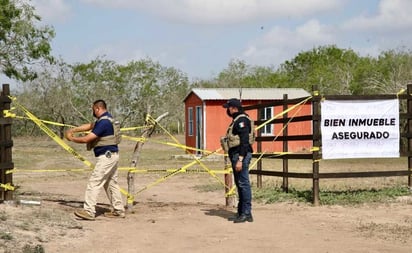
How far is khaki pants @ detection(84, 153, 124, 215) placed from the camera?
9836 millimetres

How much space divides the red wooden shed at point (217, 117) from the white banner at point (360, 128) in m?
16.3

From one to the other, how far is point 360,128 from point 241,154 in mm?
3468

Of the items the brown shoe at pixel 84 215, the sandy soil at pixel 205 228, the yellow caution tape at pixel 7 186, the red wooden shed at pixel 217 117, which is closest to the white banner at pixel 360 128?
the sandy soil at pixel 205 228

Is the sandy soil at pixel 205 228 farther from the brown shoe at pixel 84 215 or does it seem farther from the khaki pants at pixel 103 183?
the khaki pants at pixel 103 183

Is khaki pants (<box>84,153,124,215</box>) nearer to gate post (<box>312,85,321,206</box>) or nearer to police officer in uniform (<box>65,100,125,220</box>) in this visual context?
police officer in uniform (<box>65,100,125,220</box>)

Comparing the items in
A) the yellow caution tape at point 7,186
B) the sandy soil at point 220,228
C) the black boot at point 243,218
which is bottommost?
the sandy soil at point 220,228

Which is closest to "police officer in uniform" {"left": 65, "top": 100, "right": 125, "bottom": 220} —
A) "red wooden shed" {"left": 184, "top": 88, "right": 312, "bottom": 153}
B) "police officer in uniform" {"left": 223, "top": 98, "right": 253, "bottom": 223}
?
"police officer in uniform" {"left": 223, "top": 98, "right": 253, "bottom": 223}

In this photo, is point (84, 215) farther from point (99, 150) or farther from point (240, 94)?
point (240, 94)

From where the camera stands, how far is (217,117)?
98.1 ft

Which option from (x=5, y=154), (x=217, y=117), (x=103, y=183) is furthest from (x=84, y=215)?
(x=217, y=117)

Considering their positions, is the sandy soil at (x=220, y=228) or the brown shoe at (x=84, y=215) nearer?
the sandy soil at (x=220, y=228)

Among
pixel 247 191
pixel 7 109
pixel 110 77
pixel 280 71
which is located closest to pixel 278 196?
pixel 247 191

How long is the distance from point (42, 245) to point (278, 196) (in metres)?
5.76

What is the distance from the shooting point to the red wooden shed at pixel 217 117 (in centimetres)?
2964
